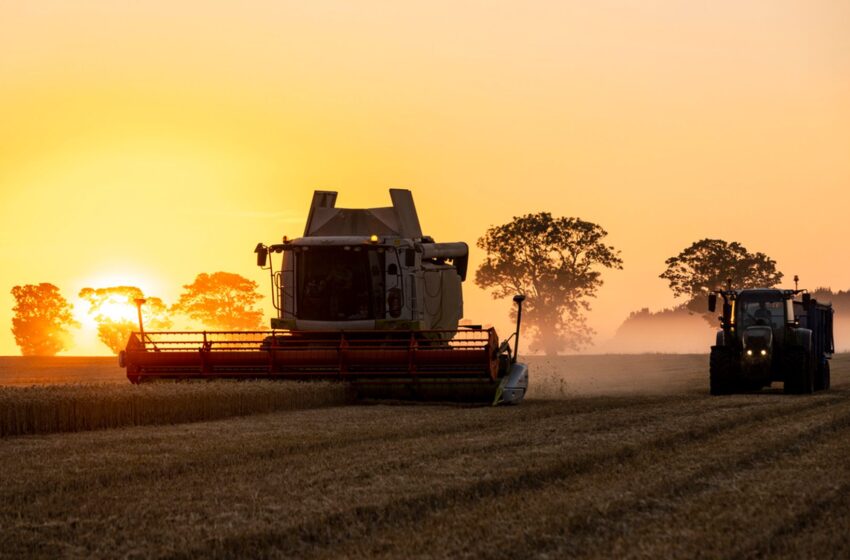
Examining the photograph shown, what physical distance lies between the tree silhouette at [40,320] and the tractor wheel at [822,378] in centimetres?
5542

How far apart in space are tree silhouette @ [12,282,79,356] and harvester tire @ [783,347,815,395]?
5728 cm

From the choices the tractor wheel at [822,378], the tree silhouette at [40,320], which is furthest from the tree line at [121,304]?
the tractor wheel at [822,378]

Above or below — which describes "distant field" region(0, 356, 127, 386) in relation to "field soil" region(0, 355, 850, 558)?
above

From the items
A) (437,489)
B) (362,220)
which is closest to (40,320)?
(362,220)

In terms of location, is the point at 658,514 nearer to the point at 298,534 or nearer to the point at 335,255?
the point at 298,534

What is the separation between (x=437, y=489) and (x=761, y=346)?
715 inches

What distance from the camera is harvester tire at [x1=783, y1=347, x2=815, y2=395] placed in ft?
88.5

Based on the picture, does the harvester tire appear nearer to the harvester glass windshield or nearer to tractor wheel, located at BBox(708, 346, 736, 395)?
tractor wheel, located at BBox(708, 346, 736, 395)

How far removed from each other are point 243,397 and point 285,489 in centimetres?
985

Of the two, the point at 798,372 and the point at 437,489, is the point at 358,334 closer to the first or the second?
the point at 798,372

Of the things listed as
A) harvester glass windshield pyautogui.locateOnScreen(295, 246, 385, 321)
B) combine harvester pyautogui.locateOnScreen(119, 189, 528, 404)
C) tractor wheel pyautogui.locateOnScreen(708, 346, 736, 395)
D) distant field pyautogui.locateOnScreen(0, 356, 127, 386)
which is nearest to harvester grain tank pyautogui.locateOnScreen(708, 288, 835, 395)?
tractor wheel pyautogui.locateOnScreen(708, 346, 736, 395)

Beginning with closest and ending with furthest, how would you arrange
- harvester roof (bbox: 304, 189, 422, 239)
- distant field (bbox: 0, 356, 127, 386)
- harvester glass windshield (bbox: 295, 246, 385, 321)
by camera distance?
harvester glass windshield (bbox: 295, 246, 385, 321) → harvester roof (bbox: 304, 189, 422, 239) → distant field (bbox: 0, 356, 127, 386)

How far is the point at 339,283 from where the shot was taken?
23.5 metres

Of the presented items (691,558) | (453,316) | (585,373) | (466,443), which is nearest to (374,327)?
(453,316)
